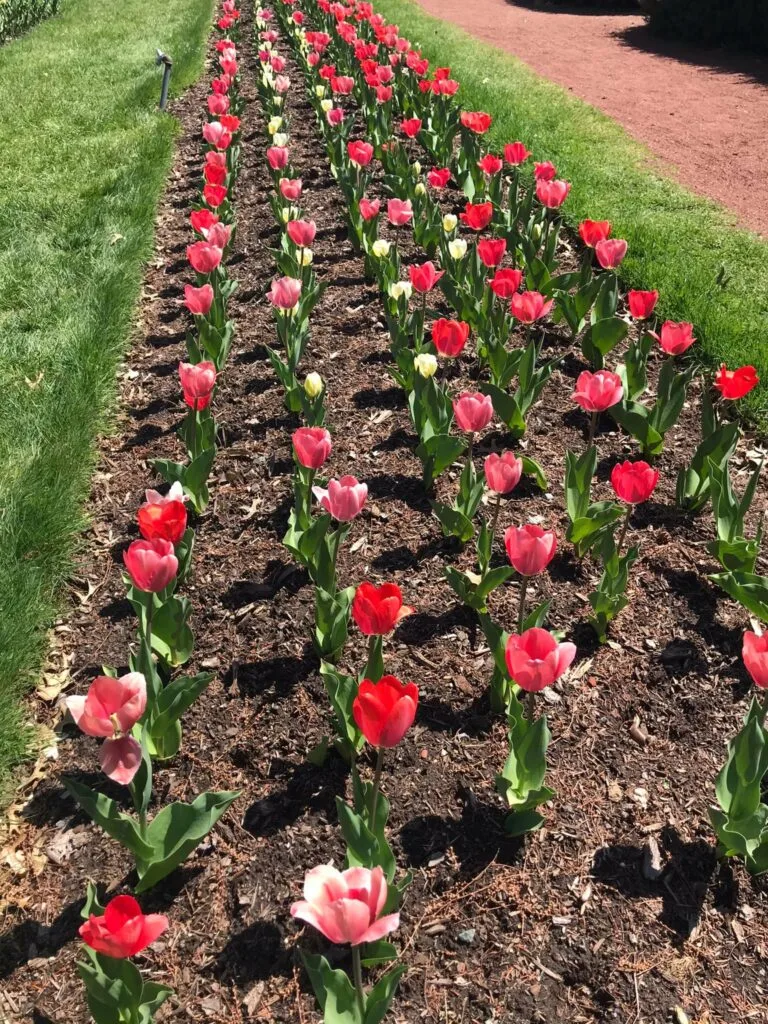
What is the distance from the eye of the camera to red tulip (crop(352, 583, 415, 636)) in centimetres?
196

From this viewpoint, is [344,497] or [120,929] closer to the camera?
[120,929]

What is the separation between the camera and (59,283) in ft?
16.6

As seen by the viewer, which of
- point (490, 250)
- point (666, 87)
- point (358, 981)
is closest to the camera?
point (358, 981)

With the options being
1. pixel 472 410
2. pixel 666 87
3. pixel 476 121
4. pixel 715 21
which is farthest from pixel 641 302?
pixel 715 21

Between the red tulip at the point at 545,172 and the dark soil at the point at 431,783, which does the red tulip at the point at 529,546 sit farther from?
the red tulip at the point at 545,172

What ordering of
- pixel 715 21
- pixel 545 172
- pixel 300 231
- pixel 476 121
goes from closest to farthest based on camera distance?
1. pixel 300 231
2. pixel 545 172
3. pixel 476 121
4. pixel 715 21

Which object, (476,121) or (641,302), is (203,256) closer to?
(641,302)

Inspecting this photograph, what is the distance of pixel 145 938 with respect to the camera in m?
1.46

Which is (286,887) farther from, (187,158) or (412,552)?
(187,158)

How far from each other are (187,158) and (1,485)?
4.64 metres

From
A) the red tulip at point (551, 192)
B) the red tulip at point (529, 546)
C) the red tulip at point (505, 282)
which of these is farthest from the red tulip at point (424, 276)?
the red tulip at point (529, 546)

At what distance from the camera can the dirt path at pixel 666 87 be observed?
6770 millimetres

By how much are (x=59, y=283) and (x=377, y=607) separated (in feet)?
13.0

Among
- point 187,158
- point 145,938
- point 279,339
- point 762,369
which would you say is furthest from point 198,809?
point 187,158
